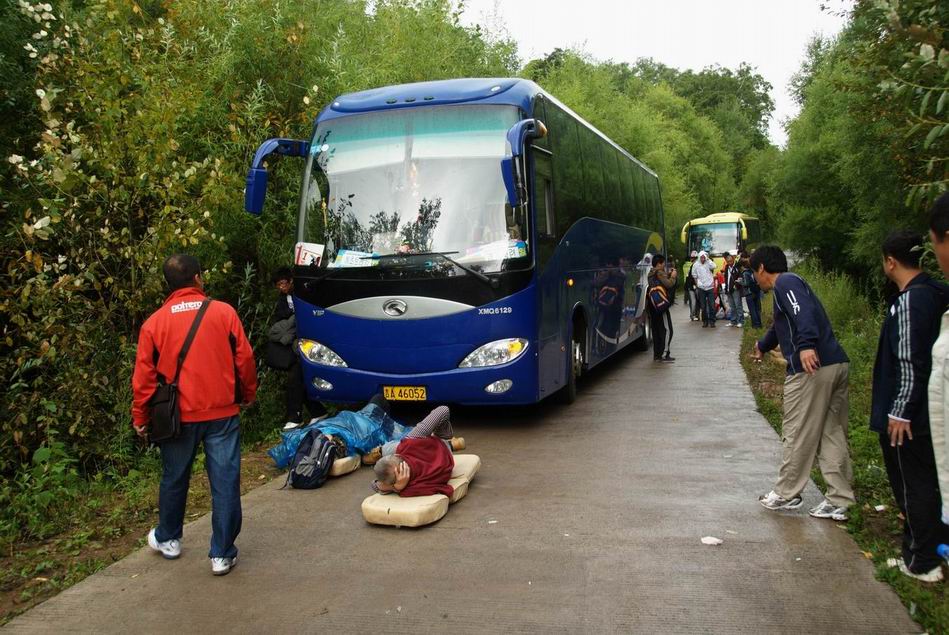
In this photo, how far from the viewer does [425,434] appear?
7082 millimetres

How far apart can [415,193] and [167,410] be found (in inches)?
180

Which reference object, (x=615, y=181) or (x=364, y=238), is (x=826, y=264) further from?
(x=364, y=238)

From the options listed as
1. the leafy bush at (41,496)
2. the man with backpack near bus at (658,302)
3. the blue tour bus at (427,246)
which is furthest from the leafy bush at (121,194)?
the man with backpack near bus at (658,302)

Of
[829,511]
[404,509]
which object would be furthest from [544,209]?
[829,511]

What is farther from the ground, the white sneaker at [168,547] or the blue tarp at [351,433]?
the blue tarp at [351,433]

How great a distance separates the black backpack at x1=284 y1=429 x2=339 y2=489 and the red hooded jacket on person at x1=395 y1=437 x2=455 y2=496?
1.15 m

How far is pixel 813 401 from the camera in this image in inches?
241

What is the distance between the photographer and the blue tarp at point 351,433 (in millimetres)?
8203

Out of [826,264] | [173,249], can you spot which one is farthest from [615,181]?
[826,264]

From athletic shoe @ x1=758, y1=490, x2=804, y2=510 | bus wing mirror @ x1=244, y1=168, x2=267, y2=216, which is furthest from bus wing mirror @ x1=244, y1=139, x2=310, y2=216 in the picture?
athletic shoe @ x1=758, y1=490, x2=804, y2=510

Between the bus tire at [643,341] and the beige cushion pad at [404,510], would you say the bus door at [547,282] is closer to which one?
the beige cushion pad at [404,510]

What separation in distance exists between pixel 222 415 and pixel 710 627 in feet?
10.5

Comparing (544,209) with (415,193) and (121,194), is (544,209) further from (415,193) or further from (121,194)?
(121,194)

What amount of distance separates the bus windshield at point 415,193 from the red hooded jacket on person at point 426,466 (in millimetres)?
2640
